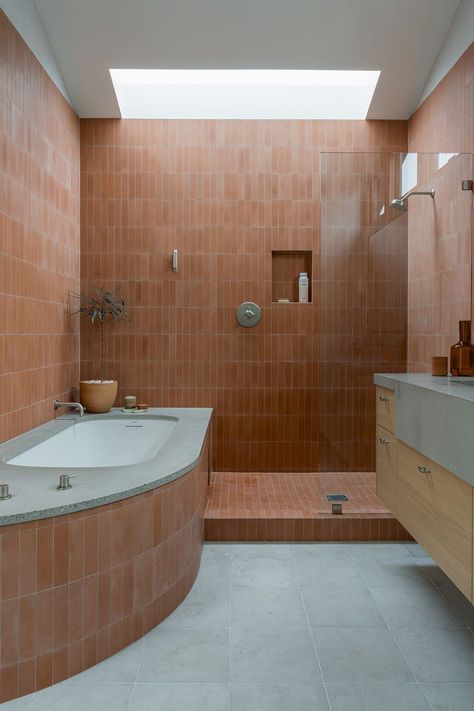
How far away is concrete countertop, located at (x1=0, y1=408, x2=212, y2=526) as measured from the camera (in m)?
1.73

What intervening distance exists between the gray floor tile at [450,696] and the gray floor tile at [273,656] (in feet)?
1.08

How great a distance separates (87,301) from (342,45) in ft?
7.49

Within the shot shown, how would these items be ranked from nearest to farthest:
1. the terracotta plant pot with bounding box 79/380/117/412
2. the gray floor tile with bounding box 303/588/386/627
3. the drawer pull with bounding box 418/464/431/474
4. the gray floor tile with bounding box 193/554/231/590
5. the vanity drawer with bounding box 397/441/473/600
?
1. the vanity drawer with bounding box 397/441/473/600
2. the drawer pull with bounding box 418/464/431/474
3. the gray floor tile with bounding box 303/588/386/627
4. the gray floor tile with bounding box 193/554/231/590
5. the terracotta plant pot with bounding box 79/380/117/412

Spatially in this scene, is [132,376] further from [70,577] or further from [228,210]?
[70,577]

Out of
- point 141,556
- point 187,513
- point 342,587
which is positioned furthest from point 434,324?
point 141,556

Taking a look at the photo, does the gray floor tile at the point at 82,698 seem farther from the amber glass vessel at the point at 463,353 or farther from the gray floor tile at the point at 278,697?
the amber glass vessel at the point at 463,353

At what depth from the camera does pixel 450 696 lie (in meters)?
1.70

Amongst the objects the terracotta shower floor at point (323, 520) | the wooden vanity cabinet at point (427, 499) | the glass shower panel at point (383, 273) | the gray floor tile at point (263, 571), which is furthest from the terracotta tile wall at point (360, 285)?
the gray floor tile at point (263, 571)

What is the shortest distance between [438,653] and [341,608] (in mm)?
424

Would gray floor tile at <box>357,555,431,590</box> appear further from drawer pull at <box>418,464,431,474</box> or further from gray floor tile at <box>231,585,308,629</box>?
drawer pull at <box>418,464,431,474</box>

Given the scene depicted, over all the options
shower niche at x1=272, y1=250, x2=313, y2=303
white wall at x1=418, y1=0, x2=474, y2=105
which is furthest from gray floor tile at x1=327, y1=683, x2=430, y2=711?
white wall at x1=418, y1=0, x2=474, y2=105

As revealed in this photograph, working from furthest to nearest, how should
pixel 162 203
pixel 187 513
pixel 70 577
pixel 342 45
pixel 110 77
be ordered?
pixel 162 203
pixel 110 77
pixel 342 45
pixel 187 513
pixel 70 577

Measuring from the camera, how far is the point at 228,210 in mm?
4051

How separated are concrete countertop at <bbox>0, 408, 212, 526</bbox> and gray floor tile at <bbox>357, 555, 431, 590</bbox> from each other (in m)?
0.94
